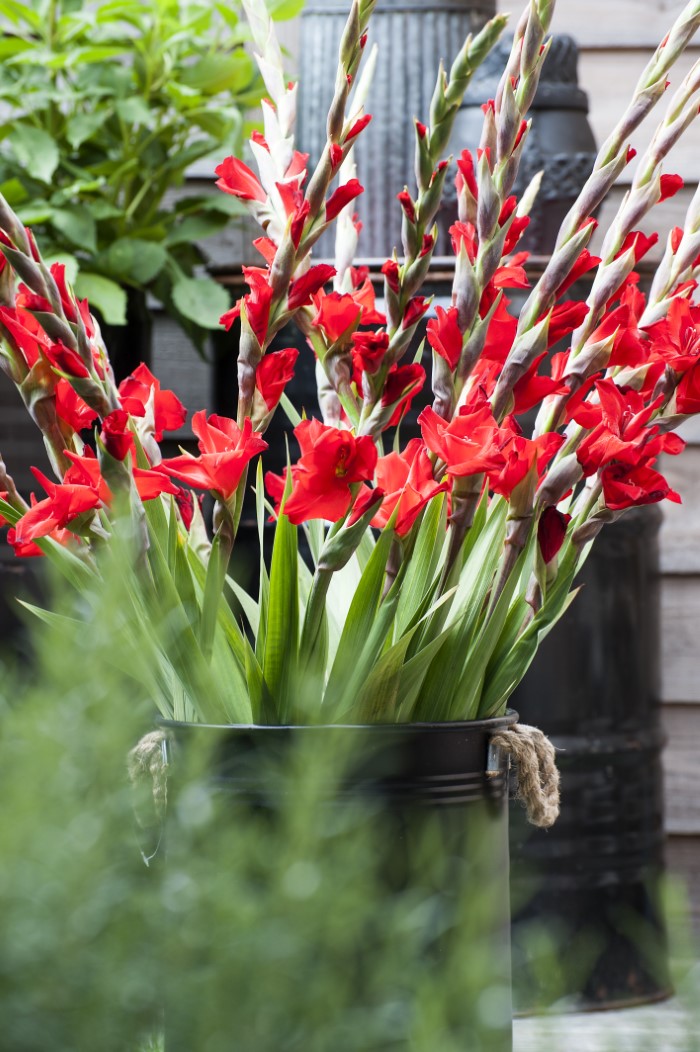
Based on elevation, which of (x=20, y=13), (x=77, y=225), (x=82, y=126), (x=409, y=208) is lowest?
(x=409, y=208)

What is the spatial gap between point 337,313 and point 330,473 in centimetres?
12

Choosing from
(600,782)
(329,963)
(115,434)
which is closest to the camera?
(329,963)

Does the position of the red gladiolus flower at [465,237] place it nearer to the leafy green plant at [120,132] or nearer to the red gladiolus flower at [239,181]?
the red gladiolus flower at [239,181]

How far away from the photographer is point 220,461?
0.58 metres

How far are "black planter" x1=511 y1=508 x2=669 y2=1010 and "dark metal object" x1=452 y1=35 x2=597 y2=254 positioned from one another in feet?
1.21

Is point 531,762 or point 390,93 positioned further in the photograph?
point 390,93

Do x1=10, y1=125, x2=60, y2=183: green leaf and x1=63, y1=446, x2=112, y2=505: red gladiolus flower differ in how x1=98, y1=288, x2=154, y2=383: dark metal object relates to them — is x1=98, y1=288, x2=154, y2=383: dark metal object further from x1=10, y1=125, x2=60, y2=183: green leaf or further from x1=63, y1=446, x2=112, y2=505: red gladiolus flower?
x1=63, y1=446, x2=112, y2=505: red gladiolus flower

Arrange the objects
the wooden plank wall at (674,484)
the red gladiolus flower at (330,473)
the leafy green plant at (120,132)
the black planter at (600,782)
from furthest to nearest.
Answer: the wooden plank wall at (674,484), the leafy green plant at (120,132), the black planter at (600,782), the red gladiolus flower at (330,473)

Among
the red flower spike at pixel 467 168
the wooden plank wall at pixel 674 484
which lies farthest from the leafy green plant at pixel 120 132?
the red flower spike at pixel 467 168

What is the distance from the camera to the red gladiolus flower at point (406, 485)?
0.61m

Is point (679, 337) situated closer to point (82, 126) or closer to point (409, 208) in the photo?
point (409, 208)

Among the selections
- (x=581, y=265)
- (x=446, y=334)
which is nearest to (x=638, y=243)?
(x=581, y=265)

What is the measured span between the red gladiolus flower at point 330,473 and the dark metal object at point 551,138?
3.06 feet

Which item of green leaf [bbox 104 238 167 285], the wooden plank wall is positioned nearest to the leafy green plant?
green leaf [bbox 104 238 167 285]
